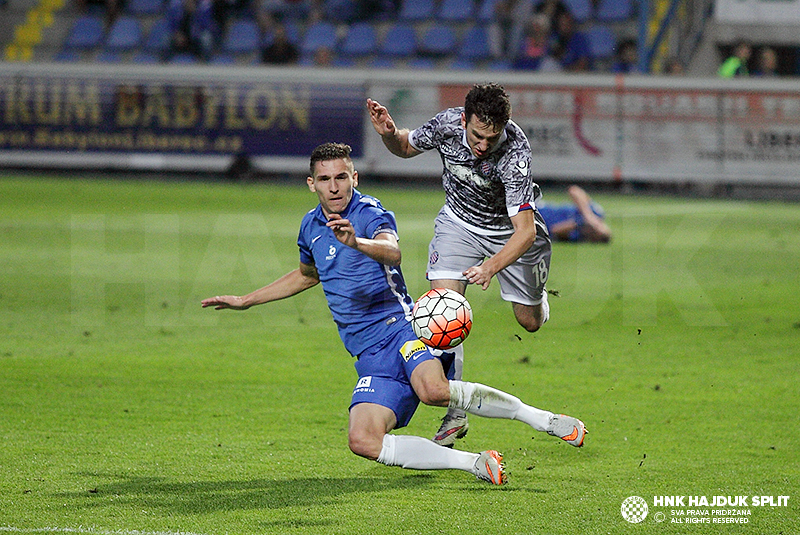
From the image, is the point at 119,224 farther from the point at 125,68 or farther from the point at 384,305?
the point at 384,305

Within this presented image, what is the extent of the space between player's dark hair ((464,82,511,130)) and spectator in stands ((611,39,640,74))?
1582 cm

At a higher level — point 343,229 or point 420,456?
point 343,229

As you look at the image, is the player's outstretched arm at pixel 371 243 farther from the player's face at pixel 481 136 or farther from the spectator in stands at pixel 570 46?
the spectator in stands at pixel 570 46

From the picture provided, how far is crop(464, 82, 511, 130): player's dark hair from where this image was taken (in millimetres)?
5586

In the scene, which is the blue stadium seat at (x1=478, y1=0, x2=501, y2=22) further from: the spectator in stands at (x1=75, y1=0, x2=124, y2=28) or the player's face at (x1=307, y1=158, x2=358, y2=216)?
the player's face at (x1=307, y1=158, x2=358, y2=216)

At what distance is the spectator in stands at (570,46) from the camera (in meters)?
21.0

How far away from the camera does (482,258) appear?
6.82 metres

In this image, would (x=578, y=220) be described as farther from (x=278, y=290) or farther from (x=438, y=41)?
(x=438, y=41)

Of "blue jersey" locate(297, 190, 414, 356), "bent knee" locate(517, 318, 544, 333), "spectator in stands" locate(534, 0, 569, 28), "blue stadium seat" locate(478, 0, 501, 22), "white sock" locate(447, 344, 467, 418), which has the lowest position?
"blue stadium seat" locate(478, 0, 501, 22)

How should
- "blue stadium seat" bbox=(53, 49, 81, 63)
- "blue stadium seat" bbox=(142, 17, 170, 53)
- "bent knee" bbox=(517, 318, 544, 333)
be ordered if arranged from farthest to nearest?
1. "blue stadium seat" bbox=(53, 49, 81, 63)
2. "blue stadium seat" bbox=(142, 17, 170, 53)
3. "bent knee" bbox=(517, 318, 544, 333)

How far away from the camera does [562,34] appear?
21.3 metres

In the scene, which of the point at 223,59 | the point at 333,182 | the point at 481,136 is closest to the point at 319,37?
the point at 223,59

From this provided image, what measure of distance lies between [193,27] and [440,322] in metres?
19.2

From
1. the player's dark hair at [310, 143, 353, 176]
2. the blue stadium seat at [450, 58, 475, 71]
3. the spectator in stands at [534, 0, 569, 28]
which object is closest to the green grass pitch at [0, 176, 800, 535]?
the player's dark hair at [310, 143, 353, 176]
